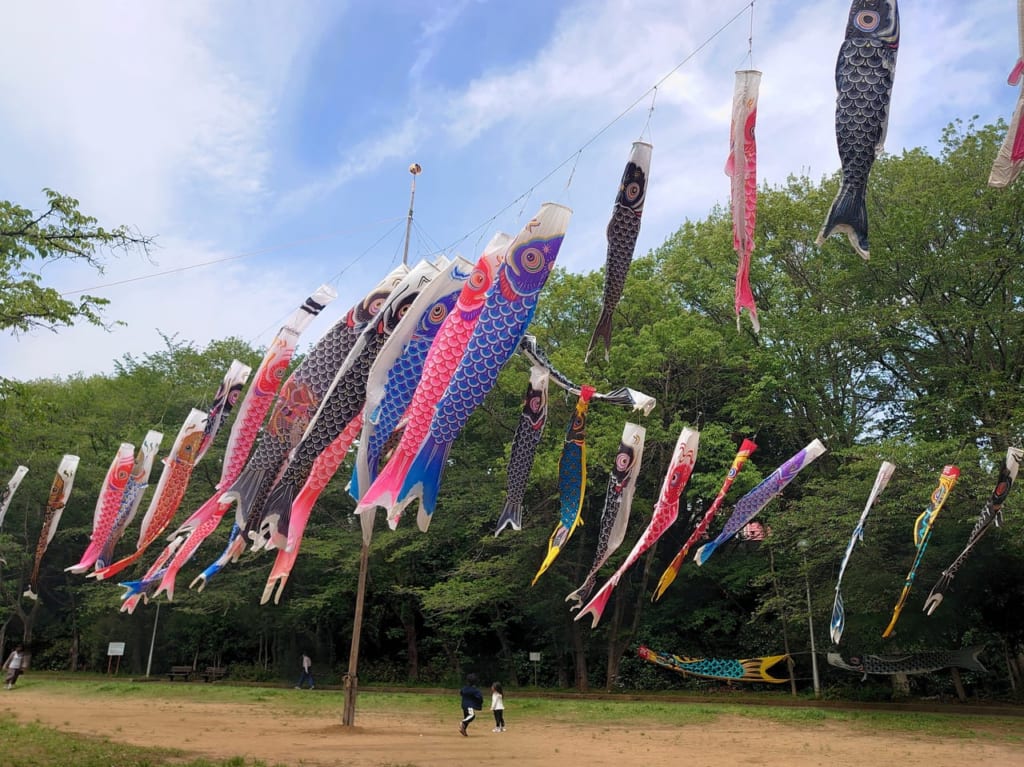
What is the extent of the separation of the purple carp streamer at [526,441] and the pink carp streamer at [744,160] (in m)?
4.63

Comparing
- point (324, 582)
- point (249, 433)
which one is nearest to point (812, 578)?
point (249, 433)

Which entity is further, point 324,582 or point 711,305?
point 324,582

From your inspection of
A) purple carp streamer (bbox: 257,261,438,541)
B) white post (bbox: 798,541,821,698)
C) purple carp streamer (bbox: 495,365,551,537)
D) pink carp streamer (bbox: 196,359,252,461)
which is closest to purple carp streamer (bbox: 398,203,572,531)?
purple carp streamer (bbox: 257,261,438,541)

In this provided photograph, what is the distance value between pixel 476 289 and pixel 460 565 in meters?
15.3

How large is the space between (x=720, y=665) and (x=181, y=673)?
16.4 m

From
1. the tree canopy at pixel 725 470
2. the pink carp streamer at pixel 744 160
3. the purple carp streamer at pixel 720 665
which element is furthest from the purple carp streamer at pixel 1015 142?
the purple carp streamer at pixel 720 665

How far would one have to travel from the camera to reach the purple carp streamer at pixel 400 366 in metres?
10.0

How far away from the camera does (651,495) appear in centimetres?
2447

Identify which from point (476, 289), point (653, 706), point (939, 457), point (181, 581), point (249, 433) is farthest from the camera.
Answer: point (181, 581)

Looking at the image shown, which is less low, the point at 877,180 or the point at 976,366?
the point at 877,180

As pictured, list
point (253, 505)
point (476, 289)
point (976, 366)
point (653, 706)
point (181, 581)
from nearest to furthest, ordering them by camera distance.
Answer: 1. point (476, 289)
2. point (253, 505)
3. point (653, 706)
4. point (976, 366)
5. point (181, 581)

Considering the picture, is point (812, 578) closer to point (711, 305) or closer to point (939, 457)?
point (939, 457)

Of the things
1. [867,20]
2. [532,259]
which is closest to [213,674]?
[532,259]

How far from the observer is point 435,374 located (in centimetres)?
937
